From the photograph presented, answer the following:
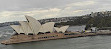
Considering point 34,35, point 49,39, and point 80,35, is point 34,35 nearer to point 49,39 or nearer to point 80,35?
point 49,39

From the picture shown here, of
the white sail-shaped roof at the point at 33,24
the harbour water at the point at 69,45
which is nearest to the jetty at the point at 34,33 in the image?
the white sail-shaped roof at the point at 33,24

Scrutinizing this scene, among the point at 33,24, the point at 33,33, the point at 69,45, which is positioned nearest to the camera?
the point at 69,45

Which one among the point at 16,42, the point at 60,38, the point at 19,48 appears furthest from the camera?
the point at 60,38

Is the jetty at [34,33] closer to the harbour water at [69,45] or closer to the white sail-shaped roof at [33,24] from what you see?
the white sail-shaped roof at [33,24]

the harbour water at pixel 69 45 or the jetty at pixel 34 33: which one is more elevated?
the jetty at pixel 34 33

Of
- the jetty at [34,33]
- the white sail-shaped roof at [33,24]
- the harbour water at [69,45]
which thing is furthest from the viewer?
the white sail-shaped roof at [33,24]

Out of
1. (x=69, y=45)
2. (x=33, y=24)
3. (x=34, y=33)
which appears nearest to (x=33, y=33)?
(x=34, y=33)

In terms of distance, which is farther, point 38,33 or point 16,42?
point 38,33

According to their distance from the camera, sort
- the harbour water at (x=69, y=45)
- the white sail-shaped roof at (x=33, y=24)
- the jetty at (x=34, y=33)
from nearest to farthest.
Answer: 1. the harbour water at (x=69, y=45)
2. the jetty at (x=34, y=33)
3. the white sail-shaped roof at (x=33, y=24)

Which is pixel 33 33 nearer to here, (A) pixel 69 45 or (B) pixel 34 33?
(B) pixel 34 33

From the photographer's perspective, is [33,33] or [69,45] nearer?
[69,45]

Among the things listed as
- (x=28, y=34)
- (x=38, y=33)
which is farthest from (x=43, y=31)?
(x=28, y=34)
